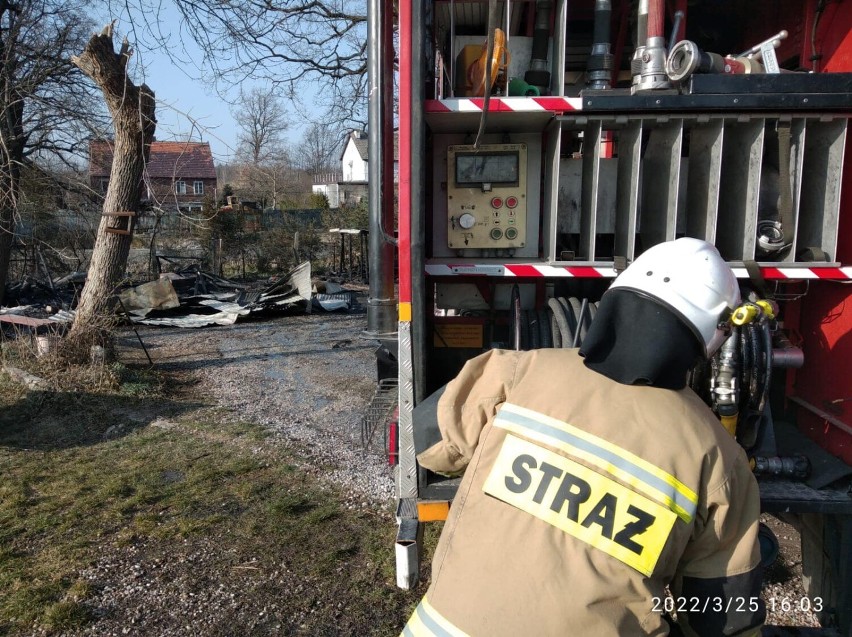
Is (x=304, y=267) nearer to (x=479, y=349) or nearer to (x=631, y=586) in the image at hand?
(x=479, y=349)

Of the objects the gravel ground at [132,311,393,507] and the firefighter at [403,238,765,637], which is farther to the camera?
the gravel ground at [132,311,393,507]

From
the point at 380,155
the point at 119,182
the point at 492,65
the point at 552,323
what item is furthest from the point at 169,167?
the point at 552,323

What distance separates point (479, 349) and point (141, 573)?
91.1 inches

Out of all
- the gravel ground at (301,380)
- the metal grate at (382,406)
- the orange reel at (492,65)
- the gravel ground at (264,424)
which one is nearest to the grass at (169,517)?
the gravel ground at (264,424)

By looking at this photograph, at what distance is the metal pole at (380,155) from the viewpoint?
3.30 metres

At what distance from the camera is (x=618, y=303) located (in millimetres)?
1593

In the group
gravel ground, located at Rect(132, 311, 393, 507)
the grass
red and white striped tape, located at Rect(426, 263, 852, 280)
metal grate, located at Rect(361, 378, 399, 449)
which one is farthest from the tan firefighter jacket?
gravel ground, located at Rect(132, 311, 393, 507)

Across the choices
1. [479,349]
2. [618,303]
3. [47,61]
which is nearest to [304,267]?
[47,61]

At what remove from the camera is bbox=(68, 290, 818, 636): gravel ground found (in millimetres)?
3410

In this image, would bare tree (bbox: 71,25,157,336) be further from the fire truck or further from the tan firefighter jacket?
the tan firefighter jacket

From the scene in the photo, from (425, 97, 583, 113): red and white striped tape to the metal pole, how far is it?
486 millimetres

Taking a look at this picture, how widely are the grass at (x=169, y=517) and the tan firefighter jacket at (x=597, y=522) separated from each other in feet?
6.43

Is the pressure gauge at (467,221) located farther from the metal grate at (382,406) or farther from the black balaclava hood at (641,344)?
the black balaclava hood at (641,344)

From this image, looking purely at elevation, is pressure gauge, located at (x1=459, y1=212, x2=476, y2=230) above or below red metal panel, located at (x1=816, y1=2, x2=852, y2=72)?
below
